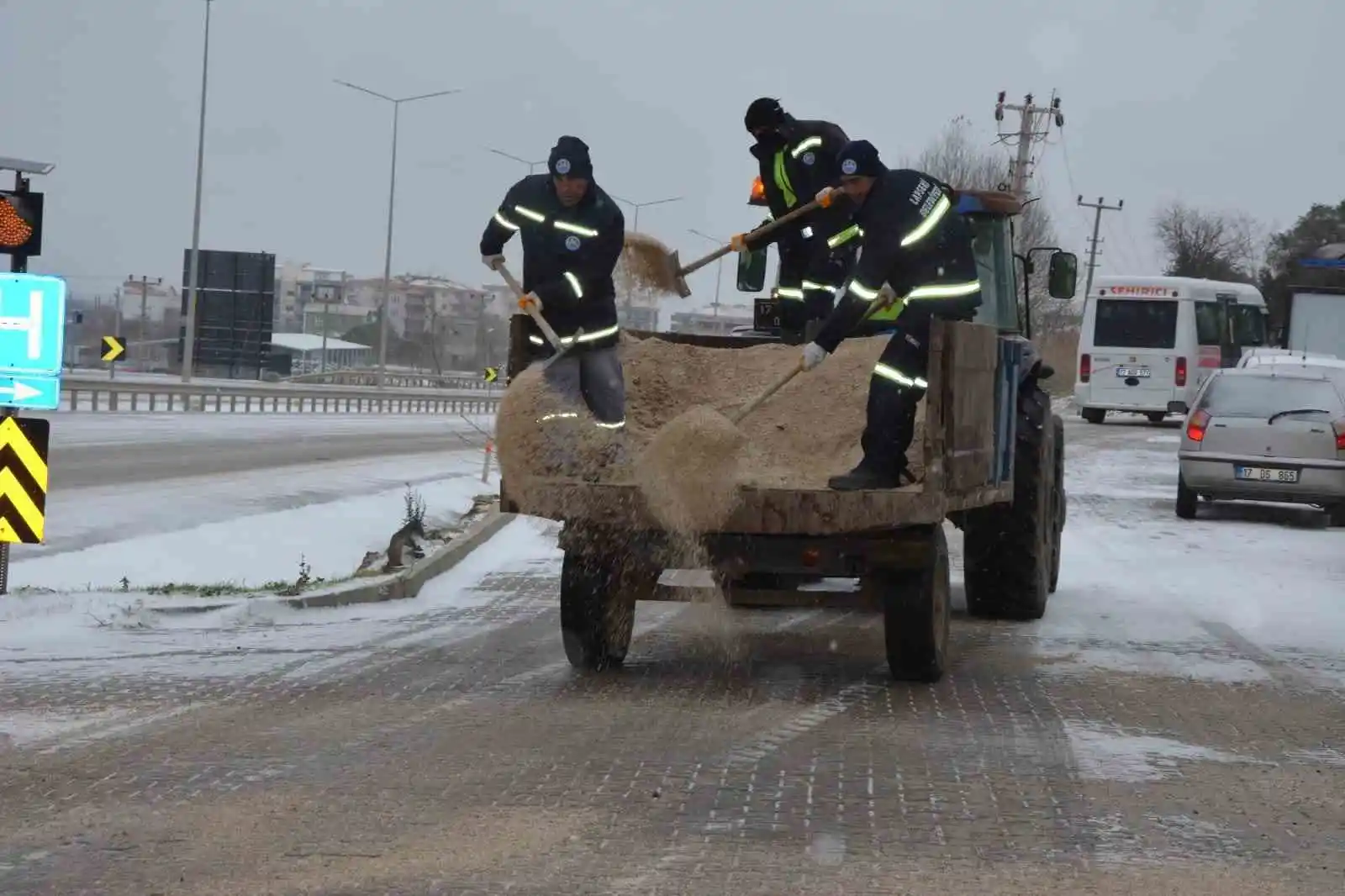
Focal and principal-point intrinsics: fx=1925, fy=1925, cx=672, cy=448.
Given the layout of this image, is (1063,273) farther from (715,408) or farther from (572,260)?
(572,260)

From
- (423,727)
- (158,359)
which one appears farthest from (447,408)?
(423,727)

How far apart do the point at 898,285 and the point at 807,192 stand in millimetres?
1786

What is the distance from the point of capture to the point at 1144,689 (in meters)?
9.71

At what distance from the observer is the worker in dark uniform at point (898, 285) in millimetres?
8953

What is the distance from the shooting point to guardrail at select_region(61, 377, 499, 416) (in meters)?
46.7

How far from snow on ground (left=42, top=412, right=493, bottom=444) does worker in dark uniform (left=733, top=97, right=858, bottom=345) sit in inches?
679

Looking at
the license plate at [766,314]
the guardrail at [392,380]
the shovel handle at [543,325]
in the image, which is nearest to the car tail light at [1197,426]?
the license plate at [766,314]

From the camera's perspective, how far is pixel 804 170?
1093cm

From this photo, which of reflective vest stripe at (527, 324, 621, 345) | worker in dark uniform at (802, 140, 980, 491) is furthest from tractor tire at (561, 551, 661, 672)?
worker in dark uniform at (802, 140, 980, 491)

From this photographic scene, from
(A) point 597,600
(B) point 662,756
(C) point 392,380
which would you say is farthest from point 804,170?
(C) point 392,380

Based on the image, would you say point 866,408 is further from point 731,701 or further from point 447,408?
point 447,408

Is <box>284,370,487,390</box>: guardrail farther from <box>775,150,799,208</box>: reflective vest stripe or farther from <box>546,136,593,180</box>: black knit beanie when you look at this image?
<box>546,136,593,180</box>: black knit beanie

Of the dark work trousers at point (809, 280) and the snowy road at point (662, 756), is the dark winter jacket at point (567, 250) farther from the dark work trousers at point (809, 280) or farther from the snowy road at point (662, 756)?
the snowy road at point (662, 756)

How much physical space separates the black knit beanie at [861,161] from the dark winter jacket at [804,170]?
147cm
